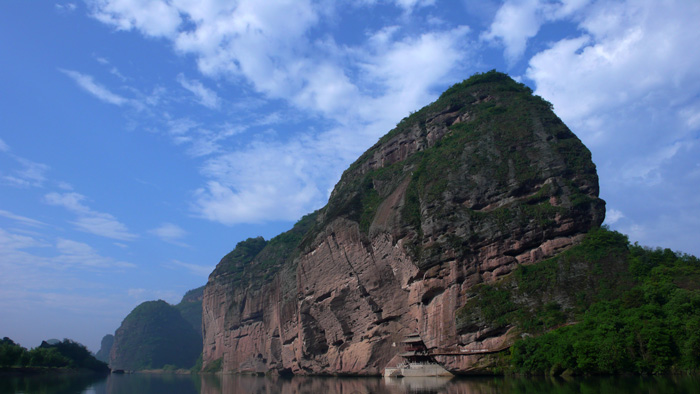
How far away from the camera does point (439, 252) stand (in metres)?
40.0

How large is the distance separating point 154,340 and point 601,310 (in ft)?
459

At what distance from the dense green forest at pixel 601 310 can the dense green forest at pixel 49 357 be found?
4998 cm

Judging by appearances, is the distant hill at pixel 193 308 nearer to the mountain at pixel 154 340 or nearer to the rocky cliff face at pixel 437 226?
the mountain at pixel 154 340

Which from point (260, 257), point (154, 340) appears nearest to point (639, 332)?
point (260, 257)

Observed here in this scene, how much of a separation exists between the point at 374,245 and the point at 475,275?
13025 mm

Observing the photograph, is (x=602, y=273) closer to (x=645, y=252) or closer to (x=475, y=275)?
(x=645, y=252)

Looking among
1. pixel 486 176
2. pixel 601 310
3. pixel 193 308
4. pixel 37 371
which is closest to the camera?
pixel 601 310

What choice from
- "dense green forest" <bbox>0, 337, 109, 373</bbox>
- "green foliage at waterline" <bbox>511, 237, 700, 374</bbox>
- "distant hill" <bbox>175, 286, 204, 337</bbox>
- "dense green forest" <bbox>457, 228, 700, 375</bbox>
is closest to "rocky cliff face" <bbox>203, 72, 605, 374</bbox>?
"dense green forest" <bbox>457, 228, 700, 375</bbox>

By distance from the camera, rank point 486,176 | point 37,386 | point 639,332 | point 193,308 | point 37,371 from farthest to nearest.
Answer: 1. point 193,308
2. point 37,371
3. point 486,176
4. point 37,386
5. point 639,332

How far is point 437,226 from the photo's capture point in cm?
4134

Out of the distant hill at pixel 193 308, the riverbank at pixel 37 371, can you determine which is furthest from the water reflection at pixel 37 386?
the distant hill at pixel 193 308

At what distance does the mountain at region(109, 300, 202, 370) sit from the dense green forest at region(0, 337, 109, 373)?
5398 cm

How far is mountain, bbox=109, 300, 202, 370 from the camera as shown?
14050cm

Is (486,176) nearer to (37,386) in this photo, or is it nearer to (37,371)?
(37,386)
